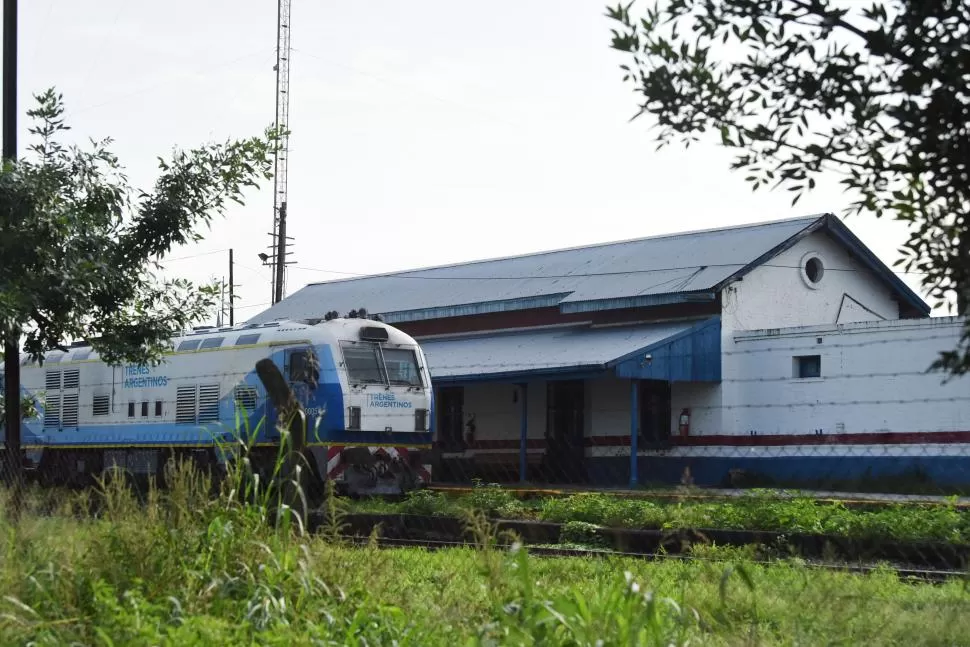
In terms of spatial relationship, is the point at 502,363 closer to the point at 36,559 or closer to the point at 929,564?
the point at 929,564

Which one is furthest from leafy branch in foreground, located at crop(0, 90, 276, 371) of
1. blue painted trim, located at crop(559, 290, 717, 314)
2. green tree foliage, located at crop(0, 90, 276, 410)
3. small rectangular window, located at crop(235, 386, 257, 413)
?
blue painted trim, located at crop(559, 290, 717, 314)

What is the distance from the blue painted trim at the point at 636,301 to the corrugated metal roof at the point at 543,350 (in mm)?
533

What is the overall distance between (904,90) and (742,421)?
22197 millimetres

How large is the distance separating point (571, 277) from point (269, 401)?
40.3ft

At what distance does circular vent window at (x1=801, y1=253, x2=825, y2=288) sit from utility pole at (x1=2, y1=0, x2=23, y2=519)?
761 inches

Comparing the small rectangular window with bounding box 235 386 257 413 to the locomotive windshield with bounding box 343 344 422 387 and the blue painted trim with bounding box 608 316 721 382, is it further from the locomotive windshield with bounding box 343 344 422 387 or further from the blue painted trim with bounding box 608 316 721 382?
the blue painted trim with bounding box 608 316 721 382

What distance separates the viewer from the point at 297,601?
686cm

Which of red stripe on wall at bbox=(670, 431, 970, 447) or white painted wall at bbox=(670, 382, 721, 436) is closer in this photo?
red stripe on wall at bbox=(670, 431, 970, 447)

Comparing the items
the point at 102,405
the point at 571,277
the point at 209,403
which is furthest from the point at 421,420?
the point at 571,277

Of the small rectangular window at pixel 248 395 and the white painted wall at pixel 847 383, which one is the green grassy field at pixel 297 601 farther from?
the white painted wall at pixel 847 383

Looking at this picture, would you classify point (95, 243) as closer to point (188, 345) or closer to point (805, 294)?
point (188, 345)

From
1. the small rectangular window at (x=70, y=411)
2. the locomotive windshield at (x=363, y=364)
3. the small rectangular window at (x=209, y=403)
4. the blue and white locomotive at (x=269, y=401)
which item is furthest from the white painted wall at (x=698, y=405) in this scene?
the small rectangular window at (x=70, y=411)

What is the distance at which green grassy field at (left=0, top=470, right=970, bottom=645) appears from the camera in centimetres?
595

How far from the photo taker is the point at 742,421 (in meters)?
26.9
